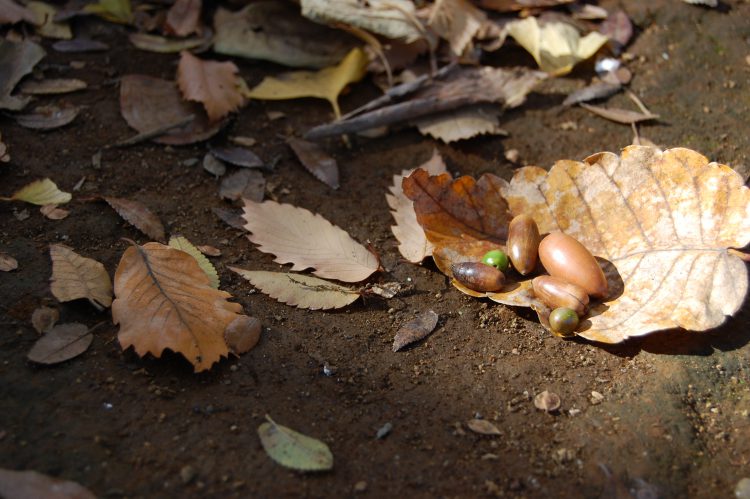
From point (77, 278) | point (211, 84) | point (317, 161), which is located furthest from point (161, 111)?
point (77, 278)

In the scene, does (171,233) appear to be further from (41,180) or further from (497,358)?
(497,358)

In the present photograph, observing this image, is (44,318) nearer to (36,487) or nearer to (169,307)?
(169,307)

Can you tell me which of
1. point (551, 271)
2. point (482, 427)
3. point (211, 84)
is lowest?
point (482, 427)

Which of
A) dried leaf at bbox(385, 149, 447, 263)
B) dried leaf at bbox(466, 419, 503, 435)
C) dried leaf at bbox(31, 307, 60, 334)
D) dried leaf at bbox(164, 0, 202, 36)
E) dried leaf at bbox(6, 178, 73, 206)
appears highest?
dried leaf at bbox(164, 0, 202, 36)

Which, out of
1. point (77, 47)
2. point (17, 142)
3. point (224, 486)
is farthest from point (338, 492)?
point (77, 47)

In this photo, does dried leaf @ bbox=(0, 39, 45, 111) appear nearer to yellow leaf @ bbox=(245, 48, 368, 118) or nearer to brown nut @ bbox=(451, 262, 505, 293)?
yellow leaf @ bbox=(245, 48, 368, 118)

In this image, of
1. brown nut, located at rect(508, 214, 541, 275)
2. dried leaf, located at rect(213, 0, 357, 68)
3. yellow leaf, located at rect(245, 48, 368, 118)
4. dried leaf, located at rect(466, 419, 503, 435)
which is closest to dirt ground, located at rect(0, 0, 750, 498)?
dried leaf, located at rect(466, 419, 503, 435)

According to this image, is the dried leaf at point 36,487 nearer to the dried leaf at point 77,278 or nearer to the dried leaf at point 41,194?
the dried leaf at point 77,278
